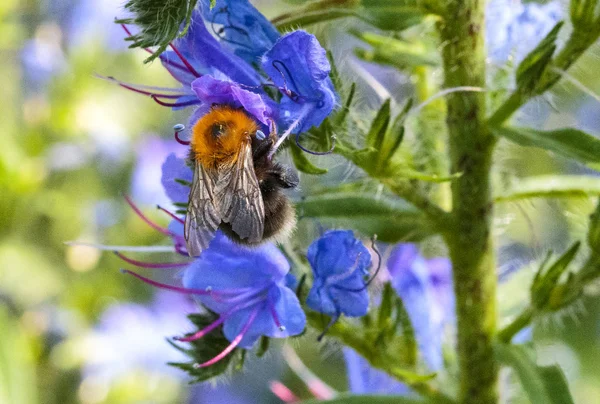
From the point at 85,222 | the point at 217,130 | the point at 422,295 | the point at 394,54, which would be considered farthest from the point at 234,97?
the point at 85,222

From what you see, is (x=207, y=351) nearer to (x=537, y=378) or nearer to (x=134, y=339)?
(x=537, y=378)

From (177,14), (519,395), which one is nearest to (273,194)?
(177,14)

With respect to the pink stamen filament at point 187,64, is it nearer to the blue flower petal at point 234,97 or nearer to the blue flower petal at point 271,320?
the blue flower petal at point 234,97

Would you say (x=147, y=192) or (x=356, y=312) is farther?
(x=147, y=192)

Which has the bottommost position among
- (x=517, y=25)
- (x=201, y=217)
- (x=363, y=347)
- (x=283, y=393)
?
(x=283, y=393)

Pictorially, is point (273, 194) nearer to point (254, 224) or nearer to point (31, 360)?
point (254, 224)

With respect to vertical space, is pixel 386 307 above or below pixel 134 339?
above

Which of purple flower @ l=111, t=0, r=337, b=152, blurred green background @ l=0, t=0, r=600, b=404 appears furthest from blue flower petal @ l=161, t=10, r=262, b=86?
blurred green background @ l=0, t=0, r=600, b=404

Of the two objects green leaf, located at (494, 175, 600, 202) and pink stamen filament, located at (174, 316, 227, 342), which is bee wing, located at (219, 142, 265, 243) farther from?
green leaf, located at (494, 175, 600, 202)
